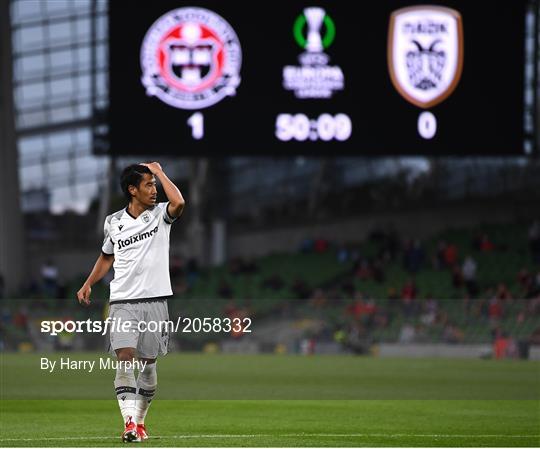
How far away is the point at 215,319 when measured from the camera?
2298 cm

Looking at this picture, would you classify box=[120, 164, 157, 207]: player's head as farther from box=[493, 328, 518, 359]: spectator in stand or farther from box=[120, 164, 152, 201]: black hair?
box=[493, 328, 518, 359]: spectator in stand

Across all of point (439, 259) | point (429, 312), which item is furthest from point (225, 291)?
point (429, 312)

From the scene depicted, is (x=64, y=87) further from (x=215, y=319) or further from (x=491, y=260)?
(x=215, y=319)

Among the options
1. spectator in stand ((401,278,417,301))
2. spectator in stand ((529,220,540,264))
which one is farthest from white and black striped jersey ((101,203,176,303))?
spectator in stand ((529,220,540,264))

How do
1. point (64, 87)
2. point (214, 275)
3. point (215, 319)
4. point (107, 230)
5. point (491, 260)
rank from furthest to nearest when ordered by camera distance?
point (64, 87)
point (214, 275)
point (491, 260)
point (215, 319)
point (107, 230)

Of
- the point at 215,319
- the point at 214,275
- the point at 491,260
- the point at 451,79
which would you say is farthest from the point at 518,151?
the point at 214,275

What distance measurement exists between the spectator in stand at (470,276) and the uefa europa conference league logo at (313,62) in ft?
29.2

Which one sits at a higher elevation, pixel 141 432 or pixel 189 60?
pixel 189 60

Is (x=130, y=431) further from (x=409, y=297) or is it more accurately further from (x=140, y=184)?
(x=409, y=297)

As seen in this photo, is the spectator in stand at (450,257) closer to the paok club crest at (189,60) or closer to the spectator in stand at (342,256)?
the spectator in stand at (342,256)

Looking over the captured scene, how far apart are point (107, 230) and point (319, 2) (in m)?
A: 16.1

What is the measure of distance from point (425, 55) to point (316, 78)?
2013mm

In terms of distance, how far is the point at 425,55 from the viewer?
79.5ft

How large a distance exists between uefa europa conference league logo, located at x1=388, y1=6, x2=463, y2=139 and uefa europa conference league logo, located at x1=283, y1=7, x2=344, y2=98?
1.10 meters
